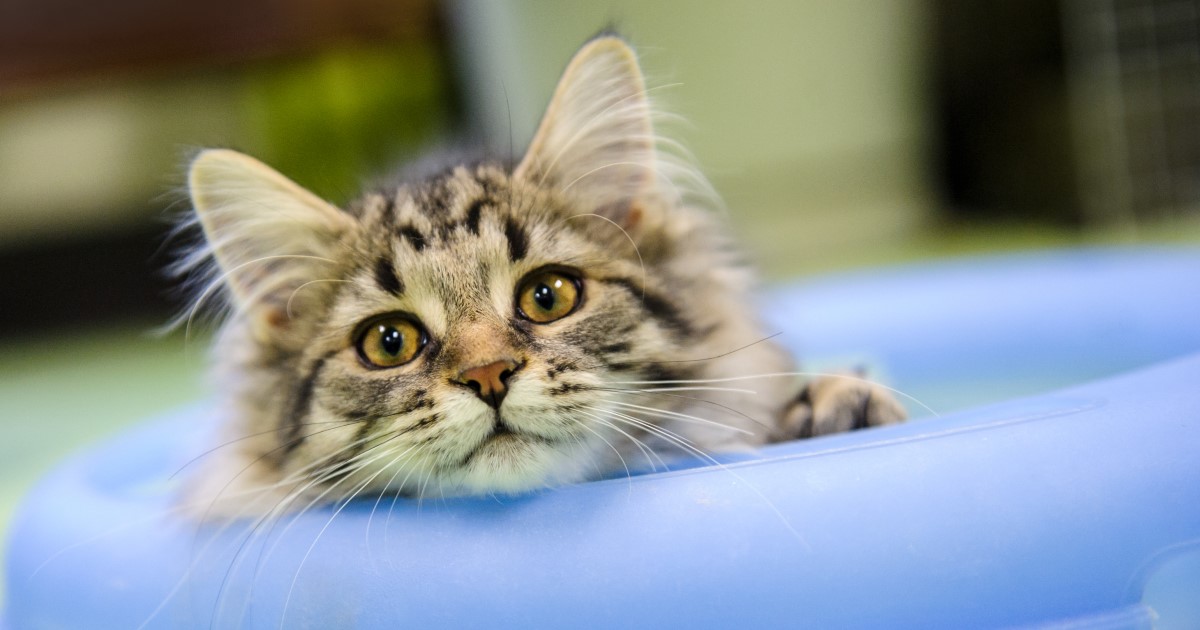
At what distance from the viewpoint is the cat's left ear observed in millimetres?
1454

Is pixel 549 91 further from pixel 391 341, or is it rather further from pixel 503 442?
pixel 503 442

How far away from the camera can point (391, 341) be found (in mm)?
1342

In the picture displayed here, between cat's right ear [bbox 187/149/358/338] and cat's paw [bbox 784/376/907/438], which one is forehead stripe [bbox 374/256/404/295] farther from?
cat's paw [bbox 784/376/907/438]

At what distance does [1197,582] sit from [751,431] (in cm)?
59

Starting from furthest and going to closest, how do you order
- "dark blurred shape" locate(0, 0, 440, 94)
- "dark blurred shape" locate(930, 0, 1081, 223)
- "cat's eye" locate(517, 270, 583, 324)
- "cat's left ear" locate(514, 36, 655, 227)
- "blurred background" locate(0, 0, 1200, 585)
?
"dark blurred shape" locate(0, 0, 440, 94), "dark blurred shape" locate(930, 0, 1081, 223), "blurred background" locate(0, 0, 1200, 585), "cat's left ear" locate(514, 36, 655, 227), "cat's eye" locate(517, 270, 583, 324)

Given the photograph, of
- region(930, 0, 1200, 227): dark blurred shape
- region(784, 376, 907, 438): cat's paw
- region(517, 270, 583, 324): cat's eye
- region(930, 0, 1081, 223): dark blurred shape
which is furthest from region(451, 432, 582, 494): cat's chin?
region(930, 0, 1081, 223): dark blurred shape

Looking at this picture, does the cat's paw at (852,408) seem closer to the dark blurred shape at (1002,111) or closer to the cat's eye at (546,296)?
the cat's eye at (546,296)

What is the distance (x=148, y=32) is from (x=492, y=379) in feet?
14.5

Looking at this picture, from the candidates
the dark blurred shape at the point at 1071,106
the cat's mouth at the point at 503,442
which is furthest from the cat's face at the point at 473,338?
the dark blurred shape at the point at 1071,106

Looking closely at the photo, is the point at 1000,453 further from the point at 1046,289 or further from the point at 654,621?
the point at 1046,289

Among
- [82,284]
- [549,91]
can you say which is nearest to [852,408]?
[549,91]

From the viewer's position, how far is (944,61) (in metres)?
5.12

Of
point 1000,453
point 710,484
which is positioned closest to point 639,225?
point 710,484

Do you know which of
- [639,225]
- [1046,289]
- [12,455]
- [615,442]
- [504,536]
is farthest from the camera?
[12,455]
